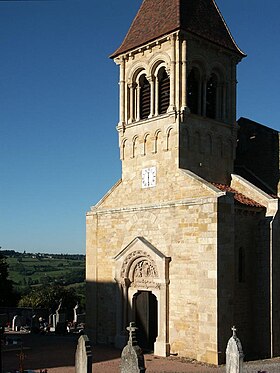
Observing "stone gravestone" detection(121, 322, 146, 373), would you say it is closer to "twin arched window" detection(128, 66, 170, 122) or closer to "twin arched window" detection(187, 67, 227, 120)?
"twin arched window" detection(128, 66, 170, 122)

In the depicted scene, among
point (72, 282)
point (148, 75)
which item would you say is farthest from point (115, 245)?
point (72, 282)

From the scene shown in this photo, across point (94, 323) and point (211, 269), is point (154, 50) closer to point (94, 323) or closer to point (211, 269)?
point (211, 269)

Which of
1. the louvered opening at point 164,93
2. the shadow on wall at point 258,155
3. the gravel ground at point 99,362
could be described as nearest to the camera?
the gravel ground at point 99,362

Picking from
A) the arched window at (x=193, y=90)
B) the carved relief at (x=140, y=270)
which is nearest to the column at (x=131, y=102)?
the arched window at (x=193, y=90)

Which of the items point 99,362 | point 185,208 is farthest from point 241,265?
point 99,362

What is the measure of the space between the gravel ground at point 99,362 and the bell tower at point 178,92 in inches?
305

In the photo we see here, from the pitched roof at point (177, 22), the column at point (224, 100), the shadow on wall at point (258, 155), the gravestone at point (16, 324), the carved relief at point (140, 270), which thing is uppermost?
the pitched roof at point (177, 22)

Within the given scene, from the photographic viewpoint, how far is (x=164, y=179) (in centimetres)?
2323

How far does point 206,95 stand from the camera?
24703mm

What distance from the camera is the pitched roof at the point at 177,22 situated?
77.8 feet

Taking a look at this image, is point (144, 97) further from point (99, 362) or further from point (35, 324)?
point (35, 324)

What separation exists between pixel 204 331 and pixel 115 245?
692 cm

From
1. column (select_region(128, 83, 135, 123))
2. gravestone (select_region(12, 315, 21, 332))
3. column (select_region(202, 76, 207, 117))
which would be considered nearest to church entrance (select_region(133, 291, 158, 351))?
column (select_region(128, 83, 135, 123))

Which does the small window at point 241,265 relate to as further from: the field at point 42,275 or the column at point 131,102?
the field at point 42,275
